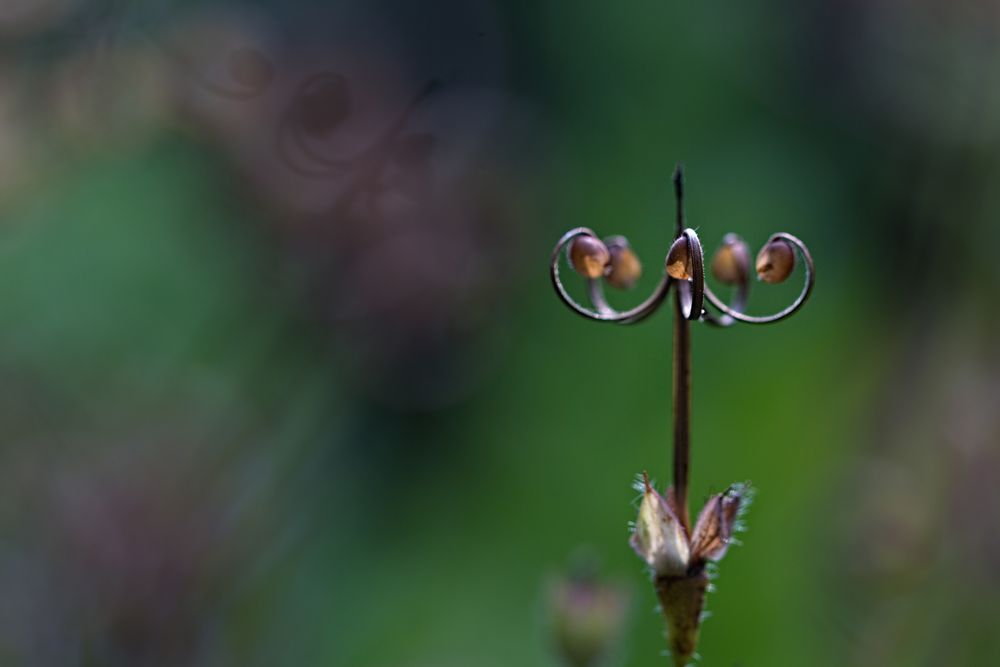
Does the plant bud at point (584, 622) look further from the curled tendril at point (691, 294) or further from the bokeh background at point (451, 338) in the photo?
the bokeh background at point (451, 338)

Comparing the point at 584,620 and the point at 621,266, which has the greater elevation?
the point at 621,266

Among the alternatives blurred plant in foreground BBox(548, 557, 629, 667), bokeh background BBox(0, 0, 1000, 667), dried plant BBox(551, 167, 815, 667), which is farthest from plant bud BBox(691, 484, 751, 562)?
bokeh background BBox(0, 0, 1000, 667)

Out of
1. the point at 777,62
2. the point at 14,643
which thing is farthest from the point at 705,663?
the point at 777,62

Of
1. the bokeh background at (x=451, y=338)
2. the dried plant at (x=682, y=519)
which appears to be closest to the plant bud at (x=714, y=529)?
the dried plant at (x=682, y=519)

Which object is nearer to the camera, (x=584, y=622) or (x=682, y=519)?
(x=682, y=519)

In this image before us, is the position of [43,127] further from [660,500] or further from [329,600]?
[660,500]

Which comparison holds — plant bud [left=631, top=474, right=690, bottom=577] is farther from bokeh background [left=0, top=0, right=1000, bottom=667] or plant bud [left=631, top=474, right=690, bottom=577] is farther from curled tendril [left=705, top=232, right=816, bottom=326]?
bokeh background [left=0, top=0, right=1000, bottom=667]

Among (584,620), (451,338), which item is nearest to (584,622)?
(584,620)

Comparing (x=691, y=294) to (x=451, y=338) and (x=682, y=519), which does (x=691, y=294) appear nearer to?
(x=682, y=519)

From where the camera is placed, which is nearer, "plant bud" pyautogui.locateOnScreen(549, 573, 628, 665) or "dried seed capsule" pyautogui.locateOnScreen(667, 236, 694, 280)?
"dried seed capsule" pyautogui.locateOnScreen(667, 236, 694, 280)
